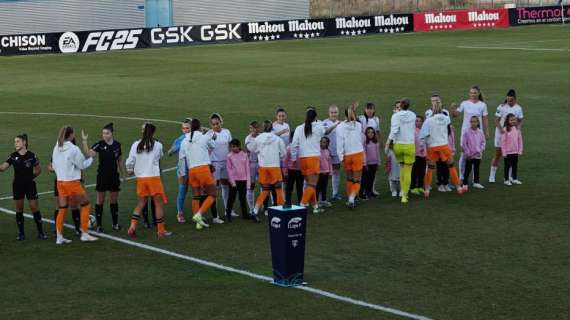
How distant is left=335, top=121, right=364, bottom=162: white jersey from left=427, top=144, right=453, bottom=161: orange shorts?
5.79 feet

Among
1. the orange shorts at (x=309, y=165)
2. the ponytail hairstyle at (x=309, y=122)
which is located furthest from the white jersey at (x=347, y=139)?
the ponytail hairstyle at (x=309, y=122)

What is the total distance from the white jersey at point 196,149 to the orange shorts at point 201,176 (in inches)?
2.9

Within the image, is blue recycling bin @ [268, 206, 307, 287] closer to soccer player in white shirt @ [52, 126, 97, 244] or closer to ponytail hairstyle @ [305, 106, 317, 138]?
soccer player in white shirt @ [52, 126, 97, 244]

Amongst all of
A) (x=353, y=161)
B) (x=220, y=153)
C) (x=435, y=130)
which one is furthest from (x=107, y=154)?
(x=435, y=130)

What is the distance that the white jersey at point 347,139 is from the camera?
1998cm

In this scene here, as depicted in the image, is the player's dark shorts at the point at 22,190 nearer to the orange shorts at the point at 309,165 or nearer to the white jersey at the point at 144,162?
the white jersey at the point at 144,162

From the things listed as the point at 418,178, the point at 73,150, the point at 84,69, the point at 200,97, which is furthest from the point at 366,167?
the point at 84,69

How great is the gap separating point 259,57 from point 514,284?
41102mm

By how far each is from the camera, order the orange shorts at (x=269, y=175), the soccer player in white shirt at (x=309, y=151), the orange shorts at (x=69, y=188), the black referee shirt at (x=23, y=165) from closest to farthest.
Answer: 1. the orange shorts at (x=69, y=188)
2. the black referee shirt at (x=23, y=165)
3. the orange shorts at (x=269, y=175)
4. the soccer player in white shirt at (x=309, y=151)

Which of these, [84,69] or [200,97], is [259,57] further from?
[200,97]

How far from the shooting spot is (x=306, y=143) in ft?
64.0

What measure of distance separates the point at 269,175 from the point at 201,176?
1269 millimetres

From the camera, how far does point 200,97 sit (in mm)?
38344

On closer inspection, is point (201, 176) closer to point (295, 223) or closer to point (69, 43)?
point (295, 223)
